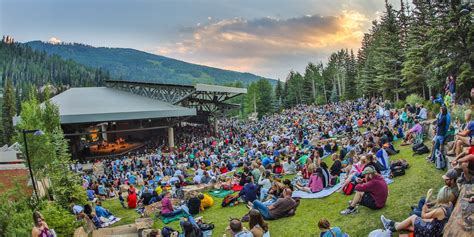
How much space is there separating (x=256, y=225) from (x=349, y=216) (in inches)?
96.3

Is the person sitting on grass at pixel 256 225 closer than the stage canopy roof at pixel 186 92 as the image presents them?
Yes

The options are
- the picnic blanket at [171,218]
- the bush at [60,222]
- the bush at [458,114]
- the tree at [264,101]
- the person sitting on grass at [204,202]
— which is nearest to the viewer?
the bush at [60,222]

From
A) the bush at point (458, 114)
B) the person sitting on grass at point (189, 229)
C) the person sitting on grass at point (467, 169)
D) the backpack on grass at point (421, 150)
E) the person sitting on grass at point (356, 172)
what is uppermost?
the bush at point (458, 114)

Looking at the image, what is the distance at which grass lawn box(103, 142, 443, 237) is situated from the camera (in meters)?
6.87

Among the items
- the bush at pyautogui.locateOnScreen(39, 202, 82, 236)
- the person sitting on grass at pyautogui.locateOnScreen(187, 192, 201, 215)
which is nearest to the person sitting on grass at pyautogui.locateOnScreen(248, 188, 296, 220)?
the person sitting on grass at pyautogui.locateOnScreen(187, 192, 201, 215)

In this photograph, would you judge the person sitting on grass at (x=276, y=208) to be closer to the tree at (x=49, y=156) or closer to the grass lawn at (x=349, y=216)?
the grass lawn at (x=349, y=216)

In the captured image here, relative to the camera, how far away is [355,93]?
56.4m

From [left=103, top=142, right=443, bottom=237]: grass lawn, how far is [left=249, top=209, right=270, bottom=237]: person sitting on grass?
3.74 ft

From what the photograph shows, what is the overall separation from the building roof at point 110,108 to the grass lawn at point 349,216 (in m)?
20.5

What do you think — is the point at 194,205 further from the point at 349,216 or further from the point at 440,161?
the point at 440,161

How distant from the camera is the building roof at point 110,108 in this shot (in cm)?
2867

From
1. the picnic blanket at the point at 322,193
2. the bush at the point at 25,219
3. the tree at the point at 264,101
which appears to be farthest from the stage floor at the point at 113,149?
the tree at the point at 264,101

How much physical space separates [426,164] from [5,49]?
647 ft

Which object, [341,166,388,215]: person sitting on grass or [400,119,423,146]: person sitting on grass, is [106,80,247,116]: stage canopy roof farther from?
[341,166,388,215]: person sitting on grass
